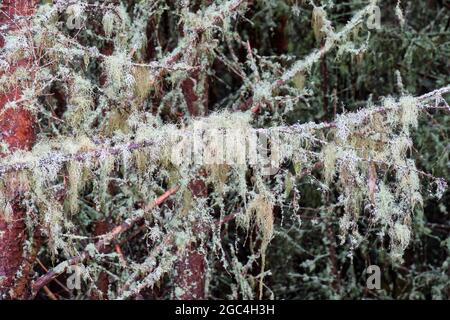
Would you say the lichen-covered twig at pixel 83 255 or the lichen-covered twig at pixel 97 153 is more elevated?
the lichen-covered twig at pixel 97 153

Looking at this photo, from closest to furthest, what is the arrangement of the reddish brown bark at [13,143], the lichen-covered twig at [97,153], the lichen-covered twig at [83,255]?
the lichen-covered twig at [97,153], the reddish brown bark at [13,143], the lichen-covered twig at [83,255]

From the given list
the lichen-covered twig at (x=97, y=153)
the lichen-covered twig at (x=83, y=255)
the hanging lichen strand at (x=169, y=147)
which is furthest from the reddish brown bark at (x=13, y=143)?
the lichen-covered twig at (x=97, y=153)

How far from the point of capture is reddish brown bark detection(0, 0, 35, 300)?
392cm

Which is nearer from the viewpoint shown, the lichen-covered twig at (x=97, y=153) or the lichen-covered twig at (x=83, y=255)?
the lichen-covered twig at (x=97, y=153)

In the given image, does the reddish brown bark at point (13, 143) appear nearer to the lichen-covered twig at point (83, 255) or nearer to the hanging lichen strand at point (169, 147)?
the hanging lichen strand at point (169, 147)

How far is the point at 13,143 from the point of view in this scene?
12.9ft

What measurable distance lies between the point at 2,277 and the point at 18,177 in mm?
797

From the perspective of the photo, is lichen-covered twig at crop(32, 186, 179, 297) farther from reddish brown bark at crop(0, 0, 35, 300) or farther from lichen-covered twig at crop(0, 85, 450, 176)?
lichen-covered twig at crop(0, 85, 450, 176)

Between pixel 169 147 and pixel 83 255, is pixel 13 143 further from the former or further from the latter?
pixel 169 147

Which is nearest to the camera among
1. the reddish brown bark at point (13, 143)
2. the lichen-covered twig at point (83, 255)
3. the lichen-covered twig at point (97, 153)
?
the lichen-covered twig at point (97, 153)

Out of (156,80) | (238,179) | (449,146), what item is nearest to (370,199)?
(238,179)

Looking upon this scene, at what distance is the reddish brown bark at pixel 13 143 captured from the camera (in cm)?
392
